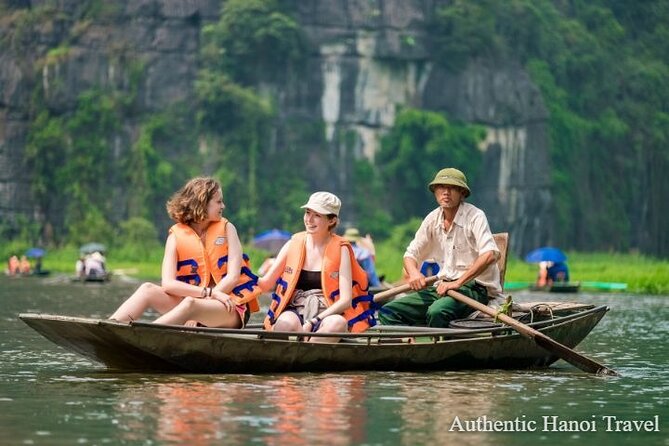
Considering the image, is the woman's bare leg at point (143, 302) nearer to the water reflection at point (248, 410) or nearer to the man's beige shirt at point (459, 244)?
the water reflection at point (248, 410)

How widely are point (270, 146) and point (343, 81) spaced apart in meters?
3.58

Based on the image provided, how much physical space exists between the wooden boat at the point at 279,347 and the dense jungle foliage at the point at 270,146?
4475 centimetres

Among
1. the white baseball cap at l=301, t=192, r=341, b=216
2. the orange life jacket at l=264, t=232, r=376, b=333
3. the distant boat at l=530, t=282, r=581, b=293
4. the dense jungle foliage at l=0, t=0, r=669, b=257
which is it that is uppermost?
the dense jungle foliage at l=0, t=0, r=669, b=257

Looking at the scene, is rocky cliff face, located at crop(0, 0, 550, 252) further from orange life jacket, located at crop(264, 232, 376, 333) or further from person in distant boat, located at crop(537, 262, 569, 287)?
orange life jacket, located at crop(264, 232, 376, 333)

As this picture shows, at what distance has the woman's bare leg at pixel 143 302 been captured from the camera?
44.4 feet

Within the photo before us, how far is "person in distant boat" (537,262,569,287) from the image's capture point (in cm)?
3759

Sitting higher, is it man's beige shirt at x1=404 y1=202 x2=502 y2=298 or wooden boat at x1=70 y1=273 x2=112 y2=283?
man's beige shirt at x1=404 y1=202 x2=502 y2=298

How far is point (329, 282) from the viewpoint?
14219mm

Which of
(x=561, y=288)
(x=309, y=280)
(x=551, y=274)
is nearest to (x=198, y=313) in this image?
(x=309, y=280)

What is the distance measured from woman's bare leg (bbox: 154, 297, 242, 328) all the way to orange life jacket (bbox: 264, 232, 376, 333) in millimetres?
615

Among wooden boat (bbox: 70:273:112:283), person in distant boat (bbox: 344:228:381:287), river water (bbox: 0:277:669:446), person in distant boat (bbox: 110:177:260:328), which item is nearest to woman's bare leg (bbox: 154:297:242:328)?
person in distant boat (bbox: 110:177:260:328)

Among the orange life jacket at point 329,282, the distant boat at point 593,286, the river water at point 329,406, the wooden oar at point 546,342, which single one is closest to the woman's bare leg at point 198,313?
the river water at point 329,406

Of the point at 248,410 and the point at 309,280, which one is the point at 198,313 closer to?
the point at 309,280

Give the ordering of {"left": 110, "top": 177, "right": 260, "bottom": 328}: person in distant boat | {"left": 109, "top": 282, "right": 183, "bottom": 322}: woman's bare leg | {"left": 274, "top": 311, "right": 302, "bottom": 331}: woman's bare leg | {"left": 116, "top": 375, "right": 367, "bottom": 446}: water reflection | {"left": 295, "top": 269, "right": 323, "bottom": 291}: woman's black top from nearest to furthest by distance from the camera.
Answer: {"left": 116, "top": 375, "right": 367, "bottom": 446}: water reflection < {"left": 109, "top": 282, "right": 183, "bottom": 322}: woman's bare leg < {"left": 110, "top": 177, "right": 260, "bottom": 328}: person in distant boat < {"left": 274, "top": 311, "right": 302, "bottom": 331}: woman's bare leg < {"left": 295, "top": 269, "right": 323, "bottom": 291}: woman's black top
